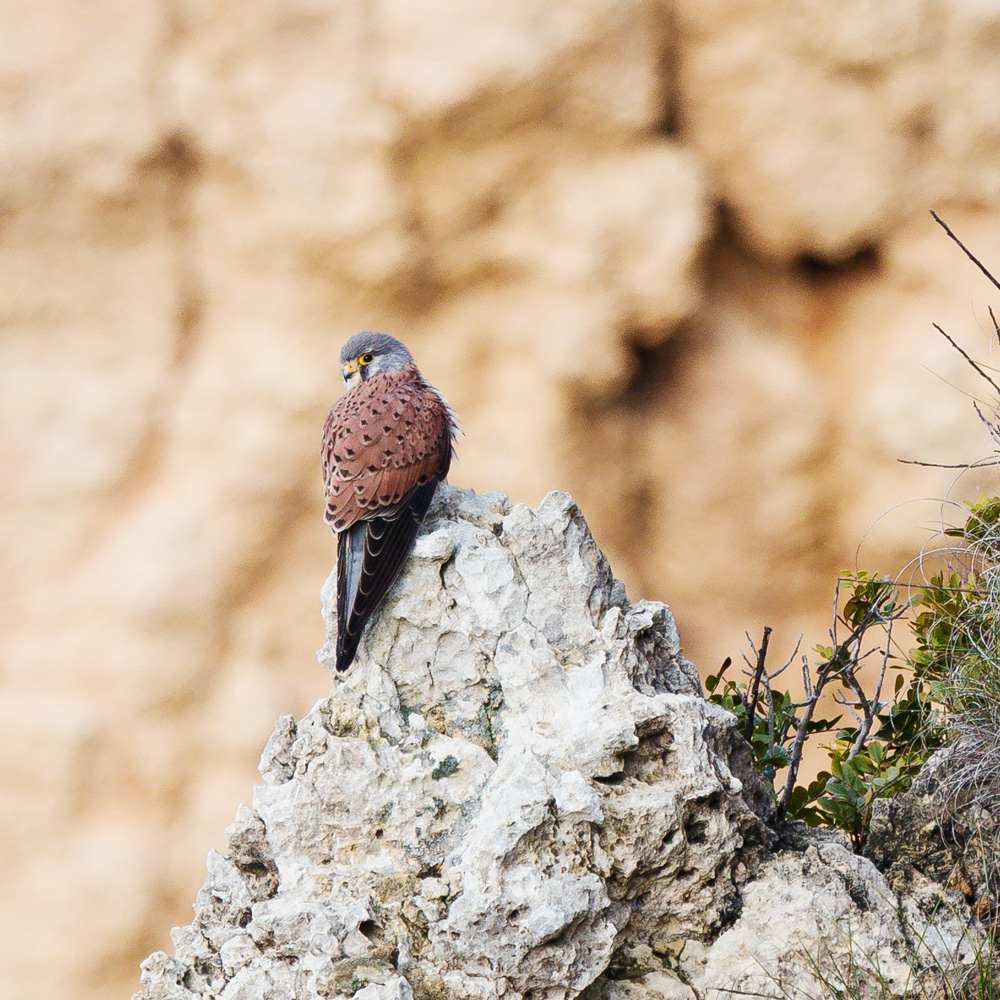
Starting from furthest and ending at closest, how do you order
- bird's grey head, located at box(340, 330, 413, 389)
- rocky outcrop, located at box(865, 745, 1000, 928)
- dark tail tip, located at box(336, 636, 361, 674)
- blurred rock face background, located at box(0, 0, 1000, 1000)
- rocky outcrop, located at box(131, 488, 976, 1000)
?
blurred rock face background, located at box(0, 0, 1000, 1000) < bird's grey head, located at box(340, 330, 413, 389) < dark tail tip, located at box(336, 636, 361, 674) < rocky outcrop, located at box(865, 745, 1000, 928) < rocky outcrop, located at box(131, 488, 976, 1000)

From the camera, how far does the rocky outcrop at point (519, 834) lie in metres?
1.64

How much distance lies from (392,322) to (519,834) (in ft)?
10.8

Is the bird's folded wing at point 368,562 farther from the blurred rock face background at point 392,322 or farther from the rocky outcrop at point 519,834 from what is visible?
the blurred rock face background at point 392,322

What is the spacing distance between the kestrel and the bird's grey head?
18cm

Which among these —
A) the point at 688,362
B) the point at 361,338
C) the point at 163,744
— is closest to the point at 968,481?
the point at 688,362

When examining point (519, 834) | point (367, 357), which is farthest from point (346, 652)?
point (367, 357)

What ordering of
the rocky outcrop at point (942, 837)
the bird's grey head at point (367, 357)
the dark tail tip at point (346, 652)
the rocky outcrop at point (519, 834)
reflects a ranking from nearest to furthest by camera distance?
the rocky outcrop at point (519, 834) → the rocky outcrop at point (942, 837) → the dark tail tip at point (346, 652) → the bird's grey head at point (367, 357)

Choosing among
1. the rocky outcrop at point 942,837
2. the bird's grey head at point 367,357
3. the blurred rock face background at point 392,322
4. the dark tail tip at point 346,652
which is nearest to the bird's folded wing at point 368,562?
the dark tail tip at point 346,652

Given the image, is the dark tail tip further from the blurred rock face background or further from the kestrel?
the blurred rock face background

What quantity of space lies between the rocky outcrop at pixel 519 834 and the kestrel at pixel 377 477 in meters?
0.07

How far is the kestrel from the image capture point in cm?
205

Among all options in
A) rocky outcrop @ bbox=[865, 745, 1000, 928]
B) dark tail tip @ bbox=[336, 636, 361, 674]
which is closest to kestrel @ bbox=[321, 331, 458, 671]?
dark tail tip @ bbox=[336, 636, 361, 674]

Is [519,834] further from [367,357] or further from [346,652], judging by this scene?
[367,357]

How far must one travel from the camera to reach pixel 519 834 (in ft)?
5.38
